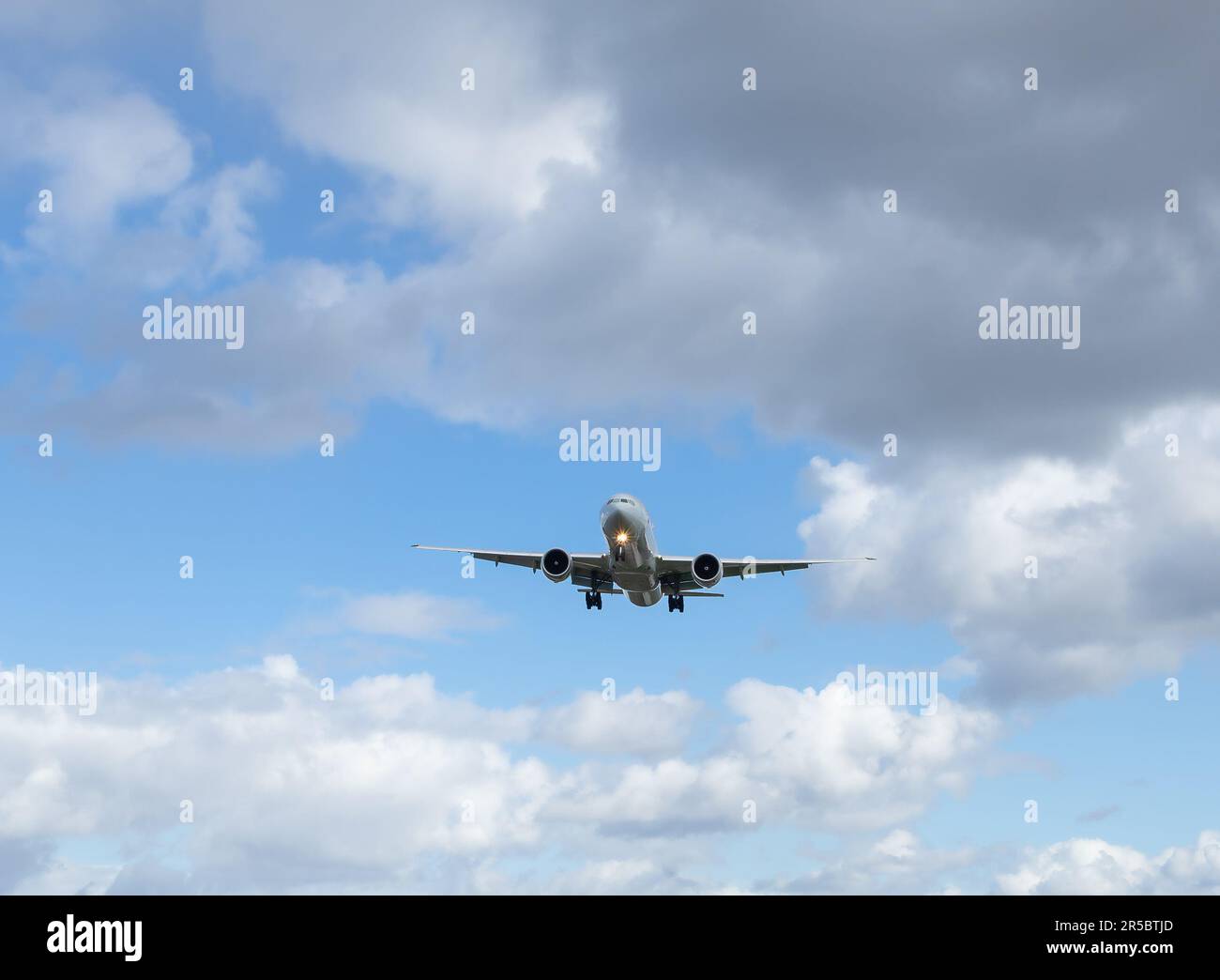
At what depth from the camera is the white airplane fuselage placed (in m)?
68.2

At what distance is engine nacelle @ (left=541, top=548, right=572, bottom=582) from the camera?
71.3 meters

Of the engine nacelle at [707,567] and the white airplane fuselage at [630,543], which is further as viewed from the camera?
the engine nacelle at [707,567]

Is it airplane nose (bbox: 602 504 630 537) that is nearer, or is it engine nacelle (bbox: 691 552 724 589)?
airplane nose (bbox: 602 504 630 537)

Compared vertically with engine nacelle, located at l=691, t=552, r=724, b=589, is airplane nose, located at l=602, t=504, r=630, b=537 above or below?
above

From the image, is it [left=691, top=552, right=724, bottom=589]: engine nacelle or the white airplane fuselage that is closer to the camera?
the white airplane fuselage

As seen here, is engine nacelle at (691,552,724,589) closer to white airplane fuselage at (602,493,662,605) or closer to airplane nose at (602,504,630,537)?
white airplane fuselage at (602,493,662,605)

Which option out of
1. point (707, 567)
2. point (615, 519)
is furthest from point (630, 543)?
point (707, 567)

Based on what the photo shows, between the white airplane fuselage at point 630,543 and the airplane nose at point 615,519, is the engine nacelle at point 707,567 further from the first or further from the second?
the airplane nose at point 615,519

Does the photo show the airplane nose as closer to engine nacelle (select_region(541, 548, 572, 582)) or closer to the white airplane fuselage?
the white airplane fuselage

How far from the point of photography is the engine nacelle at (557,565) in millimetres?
71312

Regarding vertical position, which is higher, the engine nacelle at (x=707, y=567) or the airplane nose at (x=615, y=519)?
the airplane nose at (x=615, y=519)

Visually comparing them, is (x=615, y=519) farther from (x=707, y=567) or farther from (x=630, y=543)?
(x=707, y=567)
